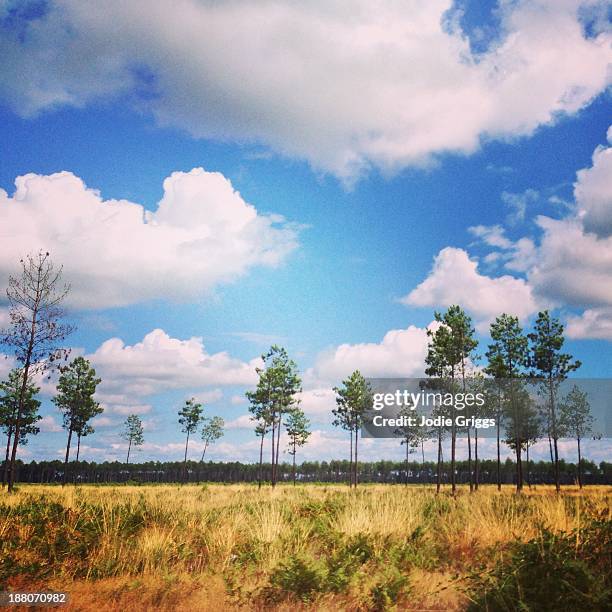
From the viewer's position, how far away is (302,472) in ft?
331

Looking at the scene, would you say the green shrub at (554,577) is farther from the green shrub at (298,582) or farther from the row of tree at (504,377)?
the row of tree at (504,377)

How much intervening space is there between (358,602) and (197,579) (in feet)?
8.07

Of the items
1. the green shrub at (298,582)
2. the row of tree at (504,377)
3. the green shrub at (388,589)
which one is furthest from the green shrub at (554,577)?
the row of tree at (504,377)

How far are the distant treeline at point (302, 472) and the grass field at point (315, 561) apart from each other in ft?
263

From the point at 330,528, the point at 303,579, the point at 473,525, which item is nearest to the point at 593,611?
the point at 303,579

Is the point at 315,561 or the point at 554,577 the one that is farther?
the point at 315,561

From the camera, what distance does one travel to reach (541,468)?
3939 inches

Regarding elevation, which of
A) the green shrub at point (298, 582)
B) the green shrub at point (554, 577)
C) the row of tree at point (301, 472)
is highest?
the green shrub at point (554, 577)

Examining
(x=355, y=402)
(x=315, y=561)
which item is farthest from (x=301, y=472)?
(x=315, y=561)

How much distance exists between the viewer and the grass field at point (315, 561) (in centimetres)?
567

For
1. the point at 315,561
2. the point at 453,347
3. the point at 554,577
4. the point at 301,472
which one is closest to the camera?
the point at 554,577

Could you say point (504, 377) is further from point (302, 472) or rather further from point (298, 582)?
point (302, 472)

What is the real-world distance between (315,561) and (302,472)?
324 ft

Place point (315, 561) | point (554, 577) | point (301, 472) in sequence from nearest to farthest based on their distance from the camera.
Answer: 1. point (554, 577)
2. point (315, 561)
3. point (301, 472)
